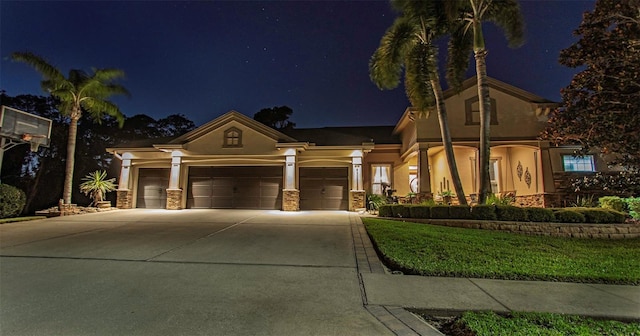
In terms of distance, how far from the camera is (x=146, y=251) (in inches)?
211

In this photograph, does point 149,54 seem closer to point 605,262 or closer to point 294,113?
point 294,113

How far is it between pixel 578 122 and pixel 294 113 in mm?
22067

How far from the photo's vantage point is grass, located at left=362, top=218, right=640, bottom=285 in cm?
423

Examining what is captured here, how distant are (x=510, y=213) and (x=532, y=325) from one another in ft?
24.1

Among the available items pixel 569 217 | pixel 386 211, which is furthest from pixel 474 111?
pixel 386 211

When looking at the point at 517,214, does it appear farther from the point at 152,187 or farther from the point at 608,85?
the point at 152,187

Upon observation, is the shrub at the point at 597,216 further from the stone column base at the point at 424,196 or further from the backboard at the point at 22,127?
the backboard at the point at 22,127

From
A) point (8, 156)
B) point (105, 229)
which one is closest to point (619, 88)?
point (105, 229)

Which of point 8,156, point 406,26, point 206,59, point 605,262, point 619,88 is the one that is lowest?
point 605,262

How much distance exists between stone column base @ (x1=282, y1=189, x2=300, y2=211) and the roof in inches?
114

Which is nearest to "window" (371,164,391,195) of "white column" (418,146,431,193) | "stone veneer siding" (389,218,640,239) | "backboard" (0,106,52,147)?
"white column" (418,146,431,193)

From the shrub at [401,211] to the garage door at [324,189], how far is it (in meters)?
4.51

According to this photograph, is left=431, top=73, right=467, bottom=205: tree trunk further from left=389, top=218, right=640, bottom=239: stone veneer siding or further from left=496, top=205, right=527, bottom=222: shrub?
left=389, top=218, right=640, bottom=239: stone veneer siding

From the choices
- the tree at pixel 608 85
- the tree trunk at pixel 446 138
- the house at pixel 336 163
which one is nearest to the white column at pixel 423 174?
the house at pixel 336 163
